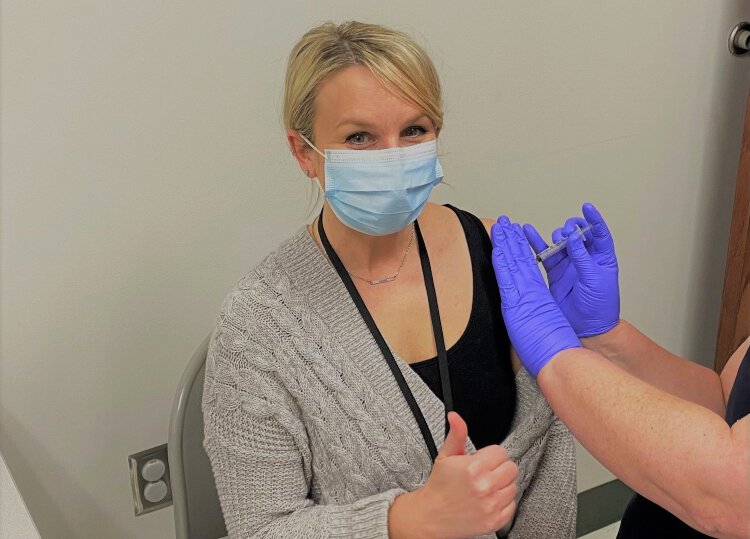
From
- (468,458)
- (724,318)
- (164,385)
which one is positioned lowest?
(724,318)

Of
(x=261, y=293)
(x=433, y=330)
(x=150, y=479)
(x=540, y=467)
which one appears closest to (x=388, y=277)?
(x=433, y=330)

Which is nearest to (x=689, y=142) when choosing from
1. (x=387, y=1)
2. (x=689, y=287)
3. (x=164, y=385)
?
(x=689, y=287)

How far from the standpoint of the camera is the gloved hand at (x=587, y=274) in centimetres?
127

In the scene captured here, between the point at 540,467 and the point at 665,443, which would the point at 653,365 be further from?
the point at 665,443

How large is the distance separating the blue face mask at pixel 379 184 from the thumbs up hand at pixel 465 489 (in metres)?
0.31

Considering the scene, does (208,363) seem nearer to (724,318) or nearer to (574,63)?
(574,63)

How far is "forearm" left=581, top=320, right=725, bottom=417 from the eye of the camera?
1319mm

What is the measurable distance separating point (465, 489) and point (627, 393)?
0.24m

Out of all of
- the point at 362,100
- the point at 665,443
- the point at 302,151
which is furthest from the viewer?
the point at 302,151

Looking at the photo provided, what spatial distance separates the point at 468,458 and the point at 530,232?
0.41m

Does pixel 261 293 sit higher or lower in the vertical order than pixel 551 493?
higher

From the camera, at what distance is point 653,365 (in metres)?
1.35

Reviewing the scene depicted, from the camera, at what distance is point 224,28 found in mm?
1437

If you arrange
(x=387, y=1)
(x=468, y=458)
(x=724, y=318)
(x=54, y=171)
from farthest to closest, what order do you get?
(x=724, y=318)
(x=387, y=1)
(x=54, y=171)
(x=468, y=458)
